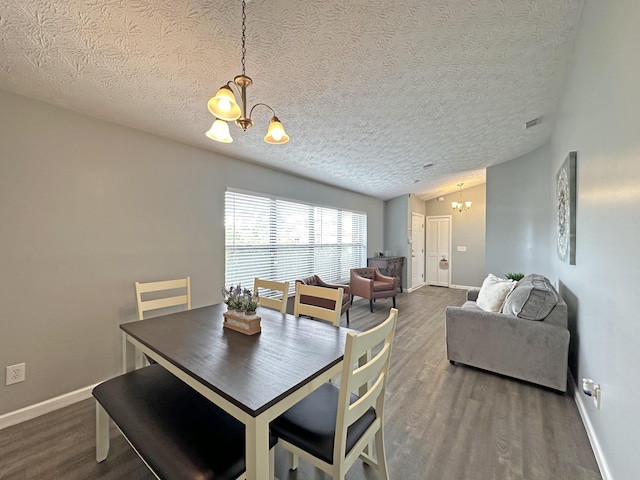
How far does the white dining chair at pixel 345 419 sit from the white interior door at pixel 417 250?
626 centimetres

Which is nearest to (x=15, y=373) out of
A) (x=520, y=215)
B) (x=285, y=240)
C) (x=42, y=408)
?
(x=42, y=408)

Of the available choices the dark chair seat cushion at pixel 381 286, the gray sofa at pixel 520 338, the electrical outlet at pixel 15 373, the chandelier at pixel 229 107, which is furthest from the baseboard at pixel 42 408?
the dark chair seat cushion at pixel 381 286

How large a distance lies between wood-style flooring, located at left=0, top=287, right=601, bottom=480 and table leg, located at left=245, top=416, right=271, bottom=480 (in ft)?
2.50

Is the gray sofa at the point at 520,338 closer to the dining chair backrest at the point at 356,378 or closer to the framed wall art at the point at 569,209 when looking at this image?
the framed wall art at the point at 569,209

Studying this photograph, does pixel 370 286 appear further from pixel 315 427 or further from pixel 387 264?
pixel 315 427

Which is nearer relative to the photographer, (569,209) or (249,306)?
(249,306)

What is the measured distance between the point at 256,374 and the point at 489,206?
5862mm

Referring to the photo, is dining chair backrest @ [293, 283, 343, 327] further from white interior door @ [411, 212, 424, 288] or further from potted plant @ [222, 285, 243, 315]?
white interior door @ [411, 212, 424, 288]

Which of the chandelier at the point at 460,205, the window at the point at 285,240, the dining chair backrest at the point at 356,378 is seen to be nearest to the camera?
the dining chair backrest at the point at 356,378

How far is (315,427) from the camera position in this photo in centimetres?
121

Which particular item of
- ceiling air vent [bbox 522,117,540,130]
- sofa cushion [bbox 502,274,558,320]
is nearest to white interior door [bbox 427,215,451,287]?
ceiling air vent [bbox 522,117,540,130]

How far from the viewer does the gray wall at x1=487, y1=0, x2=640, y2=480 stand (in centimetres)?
121

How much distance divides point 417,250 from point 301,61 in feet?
21.7

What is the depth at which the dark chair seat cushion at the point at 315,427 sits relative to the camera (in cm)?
114
